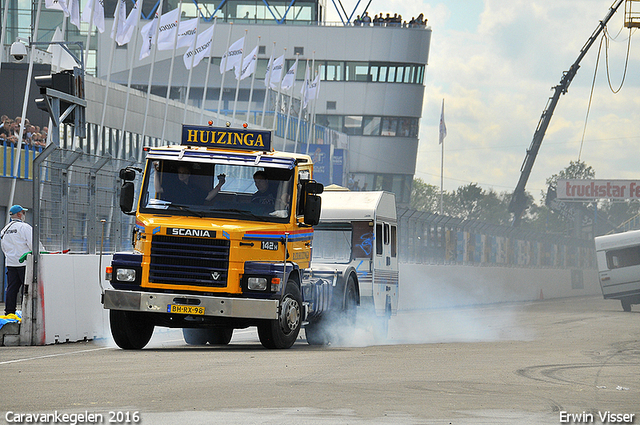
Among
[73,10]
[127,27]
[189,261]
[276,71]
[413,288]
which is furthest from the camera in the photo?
[276,71]

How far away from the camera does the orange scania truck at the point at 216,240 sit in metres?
12.8

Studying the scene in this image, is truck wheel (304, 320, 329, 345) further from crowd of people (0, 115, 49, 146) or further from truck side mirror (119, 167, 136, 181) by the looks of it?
crowd of people (0, 115, 49, 146)

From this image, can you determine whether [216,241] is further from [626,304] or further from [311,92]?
[311,92]

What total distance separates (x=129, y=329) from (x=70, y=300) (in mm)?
2114

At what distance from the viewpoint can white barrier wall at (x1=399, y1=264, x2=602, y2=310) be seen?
31.1 metres

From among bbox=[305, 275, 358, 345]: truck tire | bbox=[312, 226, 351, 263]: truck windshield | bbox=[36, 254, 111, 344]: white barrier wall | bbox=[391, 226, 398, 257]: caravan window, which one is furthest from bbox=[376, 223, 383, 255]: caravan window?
bbox=[36, 254, 111, 344]: white barrier wall

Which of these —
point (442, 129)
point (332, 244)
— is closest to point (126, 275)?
point (332, 244)

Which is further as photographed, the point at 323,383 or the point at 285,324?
the point at 285,324

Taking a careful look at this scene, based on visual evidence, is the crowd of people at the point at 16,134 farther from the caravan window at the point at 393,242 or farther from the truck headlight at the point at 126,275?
the truck headlight at the point at 126,275

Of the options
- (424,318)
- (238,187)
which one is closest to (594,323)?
(424,318)

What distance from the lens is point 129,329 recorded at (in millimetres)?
13508

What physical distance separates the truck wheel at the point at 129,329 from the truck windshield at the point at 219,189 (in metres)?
1.44

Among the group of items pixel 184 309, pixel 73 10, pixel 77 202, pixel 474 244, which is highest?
pixel 73 10

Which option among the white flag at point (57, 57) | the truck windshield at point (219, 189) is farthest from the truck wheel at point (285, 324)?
the white flag at point (57, 57)
